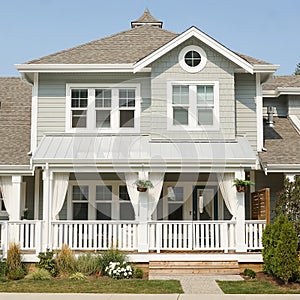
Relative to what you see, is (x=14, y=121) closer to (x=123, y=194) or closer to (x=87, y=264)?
(x=123, y=194)

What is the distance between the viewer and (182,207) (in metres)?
20.5

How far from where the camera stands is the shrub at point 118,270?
15734 millimetres

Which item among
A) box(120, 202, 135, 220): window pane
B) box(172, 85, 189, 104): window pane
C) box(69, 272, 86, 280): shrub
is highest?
box(172, 85, 189, 104): window pane

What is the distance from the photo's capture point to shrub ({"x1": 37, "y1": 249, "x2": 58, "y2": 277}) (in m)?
16.2

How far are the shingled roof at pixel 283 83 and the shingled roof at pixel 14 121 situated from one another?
9.83 m

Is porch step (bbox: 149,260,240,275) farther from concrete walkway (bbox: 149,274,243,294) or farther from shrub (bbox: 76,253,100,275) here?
shrub (bbox: 76,253,100,275)

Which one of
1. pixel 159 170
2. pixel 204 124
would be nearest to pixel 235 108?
pixel 204 124

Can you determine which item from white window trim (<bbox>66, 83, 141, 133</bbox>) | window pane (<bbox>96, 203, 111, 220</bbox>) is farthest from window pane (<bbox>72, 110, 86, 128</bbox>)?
window pane (<bbox>96, 203, 111, 220</bbox>)

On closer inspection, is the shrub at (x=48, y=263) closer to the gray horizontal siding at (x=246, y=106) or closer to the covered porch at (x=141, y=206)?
the covered porch at (x=141, y=206)

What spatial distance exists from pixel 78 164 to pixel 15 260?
335cm

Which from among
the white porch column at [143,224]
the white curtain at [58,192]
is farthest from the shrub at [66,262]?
the white porch column at [143,224]

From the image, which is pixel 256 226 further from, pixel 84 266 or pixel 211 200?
pixel 84 266

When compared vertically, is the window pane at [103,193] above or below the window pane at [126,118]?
below

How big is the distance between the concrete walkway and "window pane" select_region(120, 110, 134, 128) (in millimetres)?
6000
